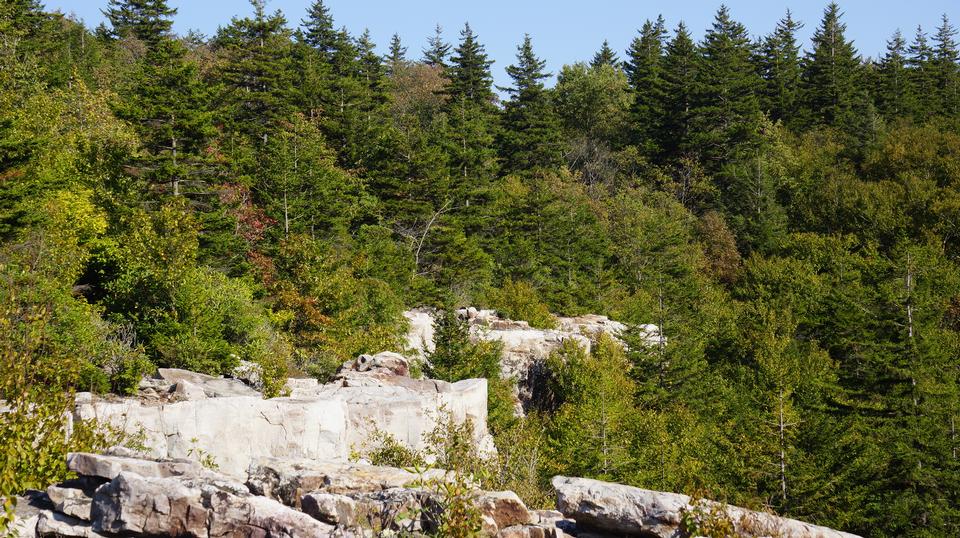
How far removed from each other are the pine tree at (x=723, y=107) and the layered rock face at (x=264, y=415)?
5455cm

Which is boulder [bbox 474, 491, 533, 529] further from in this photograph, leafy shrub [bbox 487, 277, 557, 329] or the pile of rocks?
leafy shrub [bbox 487, 277, 557, 329]

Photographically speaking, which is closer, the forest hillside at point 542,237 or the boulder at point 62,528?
the boulder at point 62,528

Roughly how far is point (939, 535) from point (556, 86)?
6226 cm

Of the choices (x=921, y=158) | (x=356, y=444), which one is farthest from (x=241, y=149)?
(x=921, y=158)

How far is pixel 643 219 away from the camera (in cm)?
6519

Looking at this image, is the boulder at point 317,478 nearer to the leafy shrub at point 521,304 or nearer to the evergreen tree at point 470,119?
the leafy shrub at point 521,304

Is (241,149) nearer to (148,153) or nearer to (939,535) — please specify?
(148,153)

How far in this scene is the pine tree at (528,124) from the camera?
2697 inches

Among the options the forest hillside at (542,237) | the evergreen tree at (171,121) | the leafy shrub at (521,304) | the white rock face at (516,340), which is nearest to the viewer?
the forest hillside at (542,237)

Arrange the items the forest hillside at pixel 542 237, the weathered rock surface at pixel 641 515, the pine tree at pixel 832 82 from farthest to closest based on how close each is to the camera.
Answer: the pine tree at pixel 832 82, the forest hillside at pixel 542 237, the weathered rock surface at pixel 641 515

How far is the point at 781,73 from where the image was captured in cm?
8425

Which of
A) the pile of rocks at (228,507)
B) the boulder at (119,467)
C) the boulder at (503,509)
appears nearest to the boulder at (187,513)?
the pile of rocks at (228,507)

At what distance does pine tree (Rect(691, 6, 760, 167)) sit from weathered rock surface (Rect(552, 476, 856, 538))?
6623 centimetres

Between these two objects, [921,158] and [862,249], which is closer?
[862,249]
